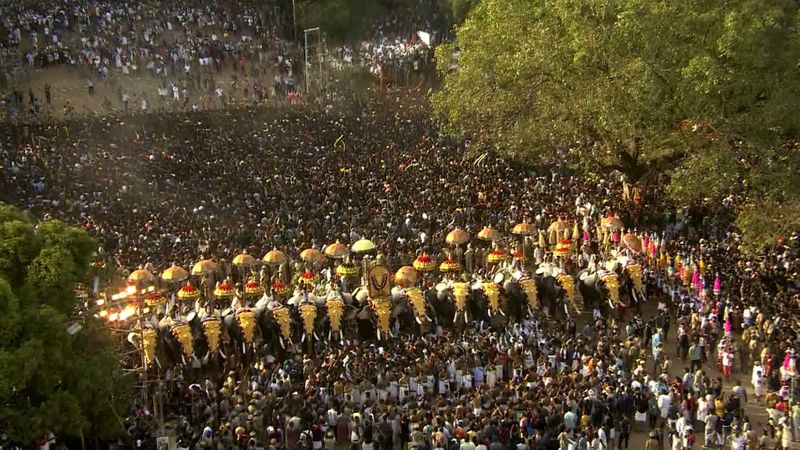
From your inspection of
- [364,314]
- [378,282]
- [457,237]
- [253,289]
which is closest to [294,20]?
[457,237]

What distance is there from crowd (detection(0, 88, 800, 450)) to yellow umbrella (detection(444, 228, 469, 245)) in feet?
3.19

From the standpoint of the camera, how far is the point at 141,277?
81.2 feet

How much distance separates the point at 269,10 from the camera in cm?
5272

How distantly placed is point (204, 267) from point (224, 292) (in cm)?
159

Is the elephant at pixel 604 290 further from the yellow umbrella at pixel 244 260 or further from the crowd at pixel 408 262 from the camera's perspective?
the yellow umbrella at pixel 244 260

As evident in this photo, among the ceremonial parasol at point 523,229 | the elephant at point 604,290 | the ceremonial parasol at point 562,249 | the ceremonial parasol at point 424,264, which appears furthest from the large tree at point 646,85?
the ceremonial parasol at point 424,264

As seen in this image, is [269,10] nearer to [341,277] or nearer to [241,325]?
[341,277]

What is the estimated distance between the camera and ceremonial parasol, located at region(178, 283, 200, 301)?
81.0ft

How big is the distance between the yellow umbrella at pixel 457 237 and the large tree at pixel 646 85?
15.7ft

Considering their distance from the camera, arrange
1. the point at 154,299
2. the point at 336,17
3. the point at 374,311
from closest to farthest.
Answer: the point at 154,299
the point at 374,311
the point at 336,17

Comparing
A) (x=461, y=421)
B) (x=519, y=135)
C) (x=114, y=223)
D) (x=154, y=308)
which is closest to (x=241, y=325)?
(x=154, y=308)

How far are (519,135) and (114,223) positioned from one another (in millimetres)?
12624

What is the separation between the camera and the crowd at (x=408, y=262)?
19.4 metres

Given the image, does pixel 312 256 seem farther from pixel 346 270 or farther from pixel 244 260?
pixel 244 260
